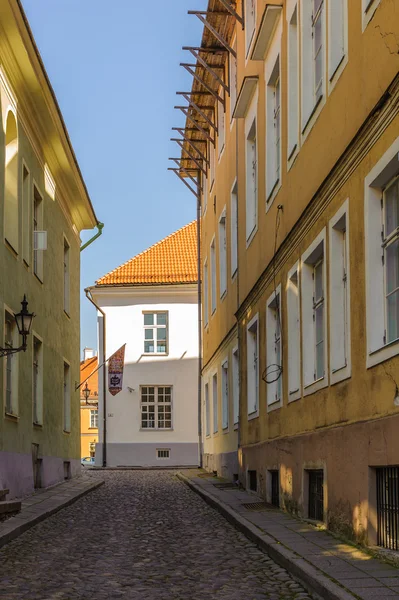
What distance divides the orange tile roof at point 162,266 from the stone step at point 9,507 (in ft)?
93.3

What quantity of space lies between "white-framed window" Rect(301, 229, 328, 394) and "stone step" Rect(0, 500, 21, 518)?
429 centimetres

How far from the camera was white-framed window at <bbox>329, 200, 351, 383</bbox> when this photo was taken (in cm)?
1058

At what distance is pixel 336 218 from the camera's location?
1086 cm

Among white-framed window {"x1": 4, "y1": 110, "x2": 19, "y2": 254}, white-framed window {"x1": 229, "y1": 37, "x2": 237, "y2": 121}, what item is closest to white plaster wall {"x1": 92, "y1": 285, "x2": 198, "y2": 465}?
white-framed window {"x1": 229, "y1": 37, "x2": 237, "y2": 121}

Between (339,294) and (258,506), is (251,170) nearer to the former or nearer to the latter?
(258,506)

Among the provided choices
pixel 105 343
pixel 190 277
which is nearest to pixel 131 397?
pixel 105 343

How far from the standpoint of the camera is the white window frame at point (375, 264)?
30.0 ft

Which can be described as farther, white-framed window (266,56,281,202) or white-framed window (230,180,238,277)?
white-framed window (230,180,238,277)

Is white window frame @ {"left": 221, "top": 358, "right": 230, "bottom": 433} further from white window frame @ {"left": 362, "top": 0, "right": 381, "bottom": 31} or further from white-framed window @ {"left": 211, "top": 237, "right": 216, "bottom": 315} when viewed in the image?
white window frame @ {"left": 362, "top": 0, "right": 381, "bottom": 31}

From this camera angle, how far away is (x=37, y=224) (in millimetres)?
20641

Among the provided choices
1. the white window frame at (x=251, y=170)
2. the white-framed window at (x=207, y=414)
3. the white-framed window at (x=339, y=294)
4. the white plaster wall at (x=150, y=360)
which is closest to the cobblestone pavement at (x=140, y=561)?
the white-framed window at (x=339, y=294)

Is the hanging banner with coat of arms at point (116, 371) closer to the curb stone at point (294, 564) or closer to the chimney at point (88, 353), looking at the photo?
the curb stone at point (294, 564)

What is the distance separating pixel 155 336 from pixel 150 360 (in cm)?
104

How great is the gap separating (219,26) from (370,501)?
17.1 metres
